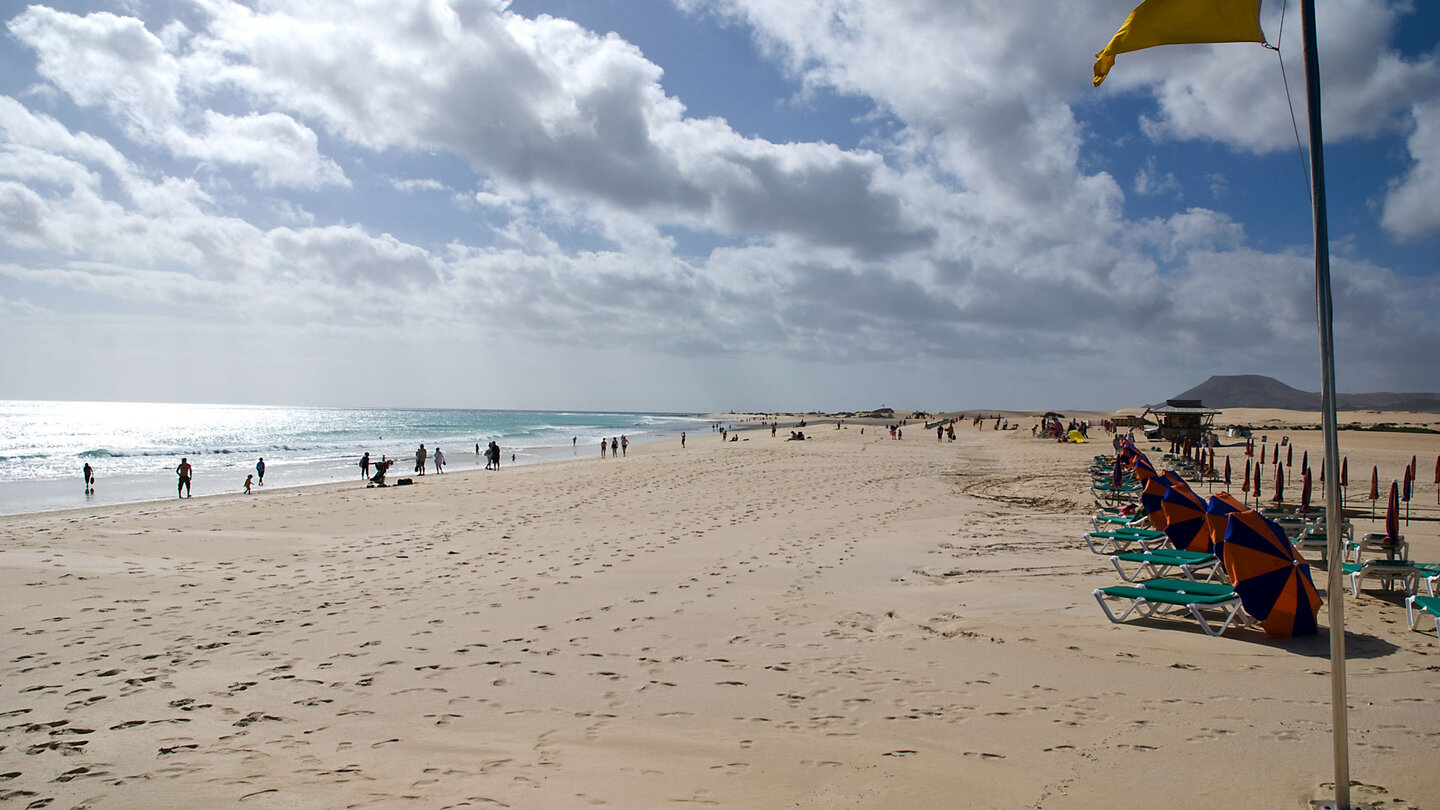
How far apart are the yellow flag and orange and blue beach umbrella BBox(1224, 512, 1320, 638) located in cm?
423

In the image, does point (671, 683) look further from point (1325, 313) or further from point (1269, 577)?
point (1269, 577)

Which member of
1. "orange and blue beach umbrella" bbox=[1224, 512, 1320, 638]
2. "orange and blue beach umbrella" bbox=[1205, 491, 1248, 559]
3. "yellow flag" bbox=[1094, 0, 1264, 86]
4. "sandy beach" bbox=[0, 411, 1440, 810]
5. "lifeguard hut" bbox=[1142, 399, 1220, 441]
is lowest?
"sandy beach" bbox=[0, 411, 1440, 810]

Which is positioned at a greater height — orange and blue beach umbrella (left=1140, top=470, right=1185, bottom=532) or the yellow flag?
the yellow flag

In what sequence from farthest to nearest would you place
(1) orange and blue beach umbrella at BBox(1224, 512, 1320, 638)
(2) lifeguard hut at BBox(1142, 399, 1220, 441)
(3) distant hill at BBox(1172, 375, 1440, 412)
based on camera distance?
(3) distant hill at BBox(1172, 375, 1440, 412) → (2) lifeguard hut at BBox(1142, 399, 1220, 441) → (1) orange and blue beach umbrella at BBox(1224, 512, 1320, 638)

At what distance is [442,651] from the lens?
245 inches

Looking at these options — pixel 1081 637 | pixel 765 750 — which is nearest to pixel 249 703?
pixel 765 750

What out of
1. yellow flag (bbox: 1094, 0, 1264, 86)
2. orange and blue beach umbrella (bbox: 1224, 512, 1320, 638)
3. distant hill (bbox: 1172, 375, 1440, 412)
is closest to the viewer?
yellow flag (bbox: 1094, 0, 1264, 86)

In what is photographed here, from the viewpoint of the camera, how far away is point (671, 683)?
538 cm

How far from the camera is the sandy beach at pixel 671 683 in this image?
3.82 m

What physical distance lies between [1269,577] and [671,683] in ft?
16.7

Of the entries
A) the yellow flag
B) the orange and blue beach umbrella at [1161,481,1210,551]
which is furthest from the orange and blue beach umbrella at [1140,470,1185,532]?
the yellow flag

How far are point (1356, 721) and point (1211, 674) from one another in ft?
3.15

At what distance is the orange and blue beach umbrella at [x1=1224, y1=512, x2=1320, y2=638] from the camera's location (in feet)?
19.4

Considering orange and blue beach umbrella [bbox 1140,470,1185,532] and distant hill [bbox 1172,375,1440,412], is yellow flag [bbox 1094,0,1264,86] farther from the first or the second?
distant hill [bbox 1172,375,1440,412]
